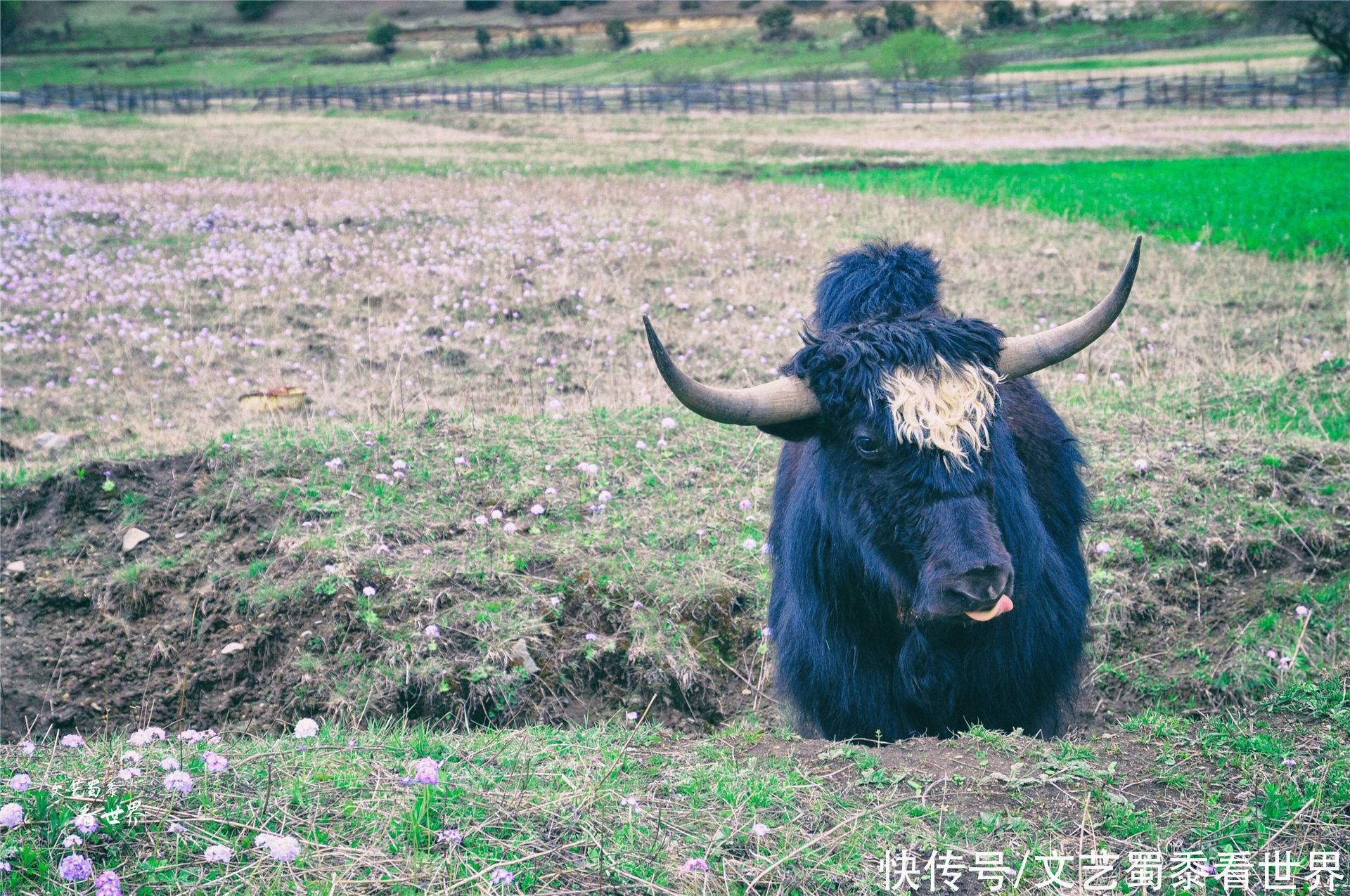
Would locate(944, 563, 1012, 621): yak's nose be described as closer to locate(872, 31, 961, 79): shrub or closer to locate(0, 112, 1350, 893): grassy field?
locate(0, 112, 1350, 893): grassy field

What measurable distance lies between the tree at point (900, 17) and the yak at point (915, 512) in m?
95.8

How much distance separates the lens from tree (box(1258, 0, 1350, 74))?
47406mm

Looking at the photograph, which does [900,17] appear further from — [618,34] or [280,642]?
[280,642]

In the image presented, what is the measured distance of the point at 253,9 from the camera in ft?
332

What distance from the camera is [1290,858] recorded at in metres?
2.73

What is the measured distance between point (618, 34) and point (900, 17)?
1129 inches

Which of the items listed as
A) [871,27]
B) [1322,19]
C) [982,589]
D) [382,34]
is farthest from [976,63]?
[982,589]

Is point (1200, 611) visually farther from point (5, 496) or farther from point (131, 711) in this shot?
point (5, 496)

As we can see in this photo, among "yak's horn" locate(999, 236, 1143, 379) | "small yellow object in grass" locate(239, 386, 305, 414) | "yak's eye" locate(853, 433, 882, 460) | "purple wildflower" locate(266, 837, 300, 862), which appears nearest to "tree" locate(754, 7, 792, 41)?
"small yellow object in grass" locate(239, 386, 305, 414)

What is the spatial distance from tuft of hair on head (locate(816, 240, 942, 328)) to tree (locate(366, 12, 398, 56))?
99.2 m

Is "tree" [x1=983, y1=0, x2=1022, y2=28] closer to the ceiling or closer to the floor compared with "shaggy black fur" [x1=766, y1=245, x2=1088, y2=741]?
closer to the ceiling

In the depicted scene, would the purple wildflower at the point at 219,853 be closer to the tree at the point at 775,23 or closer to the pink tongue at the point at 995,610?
the pink tongue at the point at 995,610

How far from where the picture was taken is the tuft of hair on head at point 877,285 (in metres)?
3.89

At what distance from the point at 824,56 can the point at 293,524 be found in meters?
90.2
